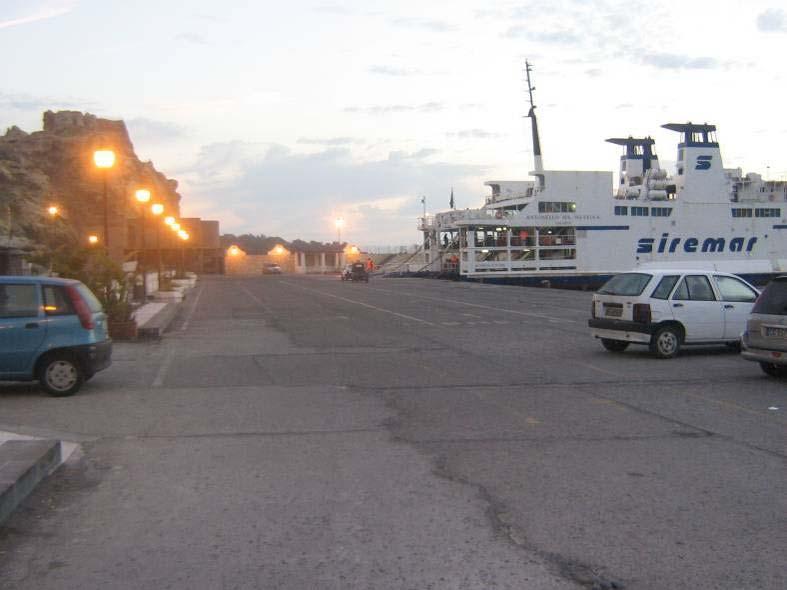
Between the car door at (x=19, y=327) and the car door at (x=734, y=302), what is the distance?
11.0 m

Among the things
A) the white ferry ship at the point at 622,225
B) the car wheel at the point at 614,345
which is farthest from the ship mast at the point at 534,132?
the car wheel at the point at 614,345

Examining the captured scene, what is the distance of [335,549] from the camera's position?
4.84 meters

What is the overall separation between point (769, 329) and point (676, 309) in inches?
116

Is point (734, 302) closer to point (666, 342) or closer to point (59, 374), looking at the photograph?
point (666, 342)

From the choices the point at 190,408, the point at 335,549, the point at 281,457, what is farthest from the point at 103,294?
the point at 335,549

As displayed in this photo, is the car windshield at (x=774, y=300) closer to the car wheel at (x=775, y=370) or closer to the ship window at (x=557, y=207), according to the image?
the car wheel at (x=775, y=370)

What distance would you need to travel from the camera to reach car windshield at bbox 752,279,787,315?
1109 centimetres

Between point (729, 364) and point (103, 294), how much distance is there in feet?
41.1

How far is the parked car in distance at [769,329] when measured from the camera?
11.0 meters

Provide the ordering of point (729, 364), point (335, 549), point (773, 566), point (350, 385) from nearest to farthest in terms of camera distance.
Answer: point (773, 566) → point (335, 549) → point (350, 385) → point (729, 364)

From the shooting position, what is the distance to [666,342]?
554 inches

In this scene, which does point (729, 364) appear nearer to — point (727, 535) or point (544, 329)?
point (544, 329)

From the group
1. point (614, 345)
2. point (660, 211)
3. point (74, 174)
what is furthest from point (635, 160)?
point (614, 345)

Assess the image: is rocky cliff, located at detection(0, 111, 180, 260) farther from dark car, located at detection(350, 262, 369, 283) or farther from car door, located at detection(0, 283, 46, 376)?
car door, located at detection(0, 283, 46, 376)
